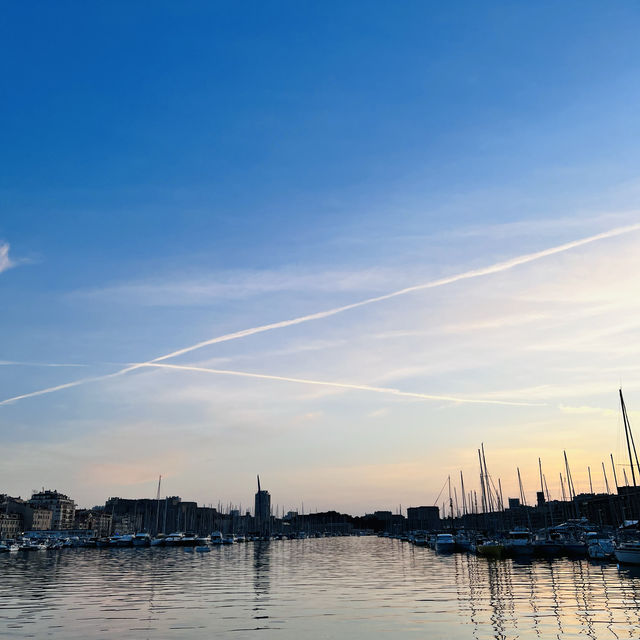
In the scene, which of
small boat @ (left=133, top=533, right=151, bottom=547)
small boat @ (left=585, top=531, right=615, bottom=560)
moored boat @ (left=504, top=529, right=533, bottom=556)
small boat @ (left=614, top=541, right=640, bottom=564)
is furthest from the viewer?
small boat @ (left=133, top=533, right=151, bottom=547)

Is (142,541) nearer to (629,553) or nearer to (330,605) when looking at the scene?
(629,553)

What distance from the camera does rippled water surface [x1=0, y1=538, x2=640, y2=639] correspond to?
31.3 m

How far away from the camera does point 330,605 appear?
136 feet

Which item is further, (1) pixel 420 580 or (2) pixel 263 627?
(1) pixel 420 580

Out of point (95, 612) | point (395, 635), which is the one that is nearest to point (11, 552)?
point (95, 612)

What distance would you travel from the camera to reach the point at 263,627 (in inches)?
1272

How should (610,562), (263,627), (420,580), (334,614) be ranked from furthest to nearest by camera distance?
1. (610,562)
2. (420,580)
3. (334,614)
4. (263,627)

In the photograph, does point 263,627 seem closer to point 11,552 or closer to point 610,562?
point 610,562

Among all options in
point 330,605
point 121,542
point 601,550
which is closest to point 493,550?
point 601,550

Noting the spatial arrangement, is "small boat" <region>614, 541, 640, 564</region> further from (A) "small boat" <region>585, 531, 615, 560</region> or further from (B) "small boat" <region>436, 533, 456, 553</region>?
(B) "small boat" <region>436, 533, 456, 553</region>

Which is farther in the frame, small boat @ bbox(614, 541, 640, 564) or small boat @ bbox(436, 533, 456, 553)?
small boat @ bbox(436, 533, 456, 553)

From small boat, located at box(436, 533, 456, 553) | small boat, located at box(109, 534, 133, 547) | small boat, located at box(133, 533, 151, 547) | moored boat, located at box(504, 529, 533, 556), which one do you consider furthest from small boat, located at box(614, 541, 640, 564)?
small boat, located at box(109, 534, 133, 547)

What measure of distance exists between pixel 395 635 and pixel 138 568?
64.4m

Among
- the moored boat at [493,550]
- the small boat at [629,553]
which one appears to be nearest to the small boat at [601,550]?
the small boat at [629,553]
